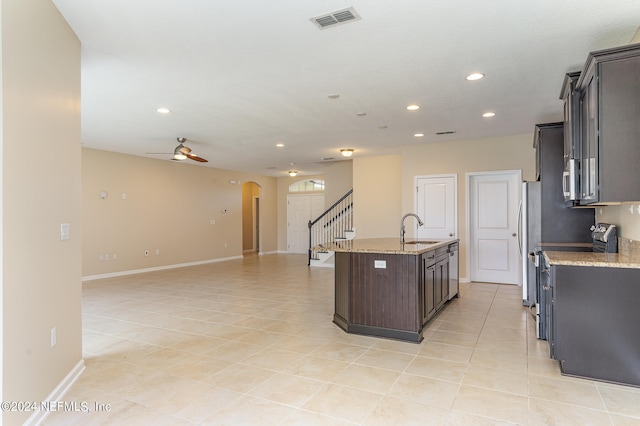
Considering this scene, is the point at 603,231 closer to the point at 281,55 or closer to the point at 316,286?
the point at 281,55

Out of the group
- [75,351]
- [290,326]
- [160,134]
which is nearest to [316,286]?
[290,326]

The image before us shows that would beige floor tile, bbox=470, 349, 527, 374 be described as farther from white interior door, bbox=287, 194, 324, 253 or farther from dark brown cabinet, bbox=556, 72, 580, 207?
white interior door, bbox=287, 194, 324, 253

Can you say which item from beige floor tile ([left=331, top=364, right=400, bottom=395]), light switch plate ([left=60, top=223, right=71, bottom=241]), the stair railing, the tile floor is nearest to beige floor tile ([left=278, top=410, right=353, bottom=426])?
the tile floor

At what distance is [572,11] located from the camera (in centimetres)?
277

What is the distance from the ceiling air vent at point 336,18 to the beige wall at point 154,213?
22.7 feet

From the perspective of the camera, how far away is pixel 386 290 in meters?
3.99

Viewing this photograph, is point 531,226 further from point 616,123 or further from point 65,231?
point 65,231

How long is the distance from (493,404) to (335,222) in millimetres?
7887

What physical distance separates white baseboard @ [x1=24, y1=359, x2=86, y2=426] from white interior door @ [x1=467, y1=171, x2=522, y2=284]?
21.2 ft

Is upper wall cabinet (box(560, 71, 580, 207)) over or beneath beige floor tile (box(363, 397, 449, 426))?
over

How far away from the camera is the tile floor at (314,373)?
96.2 inches

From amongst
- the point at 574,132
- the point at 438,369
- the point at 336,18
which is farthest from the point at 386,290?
the point at 336,18

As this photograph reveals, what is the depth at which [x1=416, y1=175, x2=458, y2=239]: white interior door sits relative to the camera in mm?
7395

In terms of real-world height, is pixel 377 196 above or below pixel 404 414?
above
